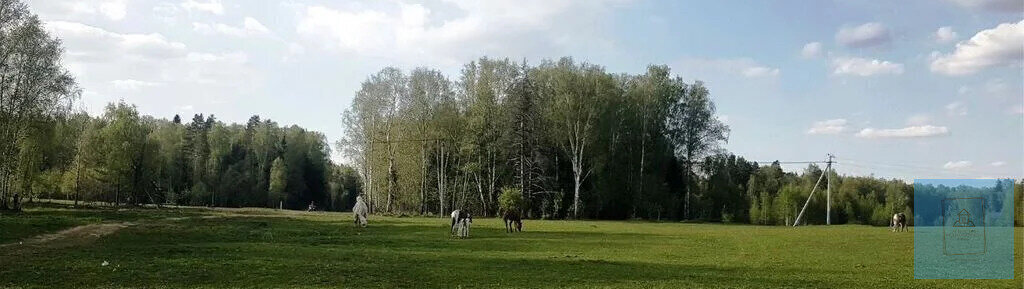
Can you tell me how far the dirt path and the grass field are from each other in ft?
0.13

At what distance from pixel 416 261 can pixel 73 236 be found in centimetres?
1663

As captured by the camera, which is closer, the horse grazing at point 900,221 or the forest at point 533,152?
the horse grazing at point 900,221

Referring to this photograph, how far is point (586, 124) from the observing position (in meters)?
76.2

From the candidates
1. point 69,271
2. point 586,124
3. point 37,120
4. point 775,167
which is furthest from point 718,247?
point 775,167

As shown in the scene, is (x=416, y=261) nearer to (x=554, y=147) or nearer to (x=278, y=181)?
(x=554, y=147)

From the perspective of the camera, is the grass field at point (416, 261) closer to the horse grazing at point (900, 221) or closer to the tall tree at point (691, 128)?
the horse grazing at point (900, 221)

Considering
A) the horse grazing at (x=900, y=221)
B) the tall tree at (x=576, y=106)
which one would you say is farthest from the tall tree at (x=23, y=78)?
the horse grazing at (x=900, y=221)

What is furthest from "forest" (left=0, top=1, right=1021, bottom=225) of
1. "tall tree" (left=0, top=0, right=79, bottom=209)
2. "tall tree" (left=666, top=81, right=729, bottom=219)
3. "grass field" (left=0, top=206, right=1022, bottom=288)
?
"grass field" (left=0, top=206, right=1022, bottom=288)

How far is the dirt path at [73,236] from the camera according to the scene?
82.6ft

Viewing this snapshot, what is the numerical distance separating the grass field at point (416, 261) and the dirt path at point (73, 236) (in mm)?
40

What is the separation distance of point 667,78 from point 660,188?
1495 centimetres

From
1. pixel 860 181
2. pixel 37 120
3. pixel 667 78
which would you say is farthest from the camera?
pixel 860 181

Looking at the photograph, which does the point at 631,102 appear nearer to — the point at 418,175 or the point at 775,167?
the point at 418,175

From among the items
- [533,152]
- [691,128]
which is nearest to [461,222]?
[533,152]
